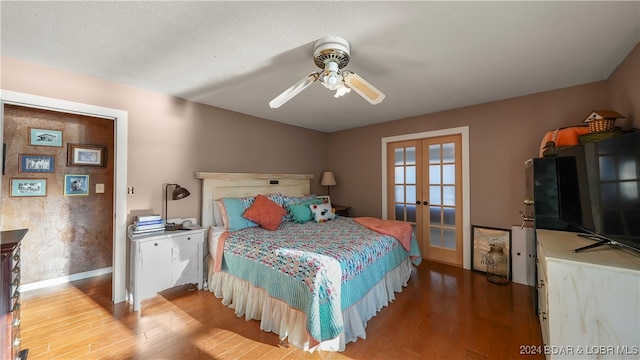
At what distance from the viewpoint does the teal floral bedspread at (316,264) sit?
65.1 inches

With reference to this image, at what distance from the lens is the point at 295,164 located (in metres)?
4.37

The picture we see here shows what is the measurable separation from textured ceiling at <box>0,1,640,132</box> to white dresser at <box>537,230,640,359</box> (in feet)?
4.89

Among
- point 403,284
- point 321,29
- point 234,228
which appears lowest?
point 403,284

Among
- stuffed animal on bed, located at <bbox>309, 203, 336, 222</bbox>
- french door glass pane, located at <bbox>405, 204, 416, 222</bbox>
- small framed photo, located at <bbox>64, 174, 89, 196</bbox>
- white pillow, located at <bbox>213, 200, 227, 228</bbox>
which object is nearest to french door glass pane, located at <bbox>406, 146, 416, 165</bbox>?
french door glass pane, located at <bbox>405, 204, 416, 222</bbox>

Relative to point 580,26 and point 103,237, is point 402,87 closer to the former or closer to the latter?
point 580,26

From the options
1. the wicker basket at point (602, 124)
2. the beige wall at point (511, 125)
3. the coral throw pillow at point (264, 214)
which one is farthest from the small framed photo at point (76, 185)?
the wicker basket at point (602, 124)

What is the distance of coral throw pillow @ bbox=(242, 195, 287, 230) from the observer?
2922 millimetres

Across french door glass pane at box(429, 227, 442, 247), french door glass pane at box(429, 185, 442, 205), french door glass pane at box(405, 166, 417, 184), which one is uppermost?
french door glass pane at box(405, 166, 417, 184)

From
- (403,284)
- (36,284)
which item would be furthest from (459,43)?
(36,284)

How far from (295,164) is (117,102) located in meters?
2.58

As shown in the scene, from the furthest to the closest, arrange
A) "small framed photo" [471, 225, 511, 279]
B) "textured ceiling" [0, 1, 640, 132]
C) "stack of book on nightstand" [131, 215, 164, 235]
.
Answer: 1. "small framed photo" [471, 225, 511, 279]
2. "stack of book on nightstand" [131, 215, 164, 235]
3. "textured ceiling" [0, 1, 640, 132]

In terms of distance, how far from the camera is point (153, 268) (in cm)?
234

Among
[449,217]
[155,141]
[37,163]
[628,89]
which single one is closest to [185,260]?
[155,141]

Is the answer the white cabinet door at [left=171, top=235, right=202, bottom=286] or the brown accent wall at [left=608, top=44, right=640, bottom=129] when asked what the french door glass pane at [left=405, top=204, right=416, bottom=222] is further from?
the white cabinet door at [left=171, top=235, right=202, bottom=286]
